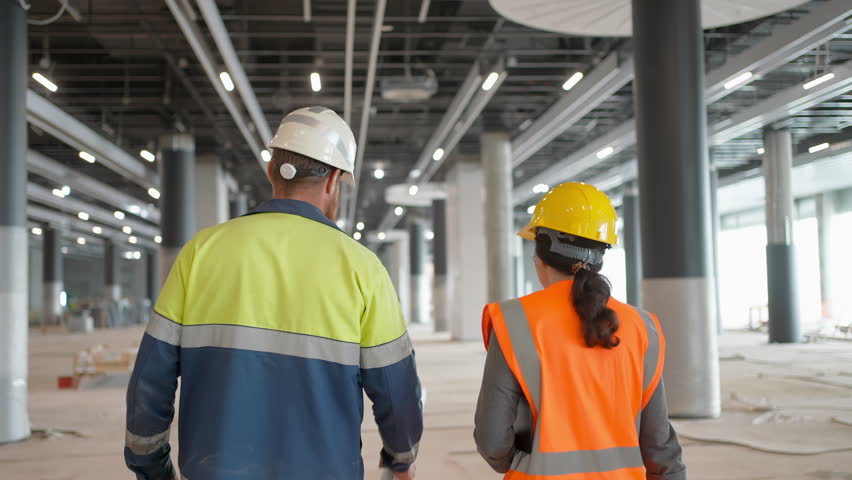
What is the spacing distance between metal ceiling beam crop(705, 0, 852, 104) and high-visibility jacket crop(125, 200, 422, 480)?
43.4ft

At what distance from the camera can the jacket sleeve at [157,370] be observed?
2457mm

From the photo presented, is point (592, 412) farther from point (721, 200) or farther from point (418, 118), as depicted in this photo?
Result: point (721, 200)

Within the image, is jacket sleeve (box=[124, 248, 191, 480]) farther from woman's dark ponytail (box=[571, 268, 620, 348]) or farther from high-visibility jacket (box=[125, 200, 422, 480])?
woman's dark ponytail (box=[571, 268, 620, 348])

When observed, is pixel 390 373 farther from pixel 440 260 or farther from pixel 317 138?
pixel 440 260

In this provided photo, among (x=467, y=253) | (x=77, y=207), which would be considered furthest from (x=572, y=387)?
(x=77, y=207)

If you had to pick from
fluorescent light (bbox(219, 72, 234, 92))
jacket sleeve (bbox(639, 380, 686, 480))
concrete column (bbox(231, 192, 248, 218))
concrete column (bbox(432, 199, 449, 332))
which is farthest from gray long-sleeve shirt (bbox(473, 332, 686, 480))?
concrete column (bbox(231, 192, 248, 218))

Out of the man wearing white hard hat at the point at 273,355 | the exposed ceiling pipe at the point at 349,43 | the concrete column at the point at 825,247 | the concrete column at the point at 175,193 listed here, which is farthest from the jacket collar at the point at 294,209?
the concrete column at the point at 825,247

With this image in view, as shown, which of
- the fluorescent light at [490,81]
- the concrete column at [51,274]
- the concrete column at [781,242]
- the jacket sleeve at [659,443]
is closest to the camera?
the jacket sleeve at [659,443]

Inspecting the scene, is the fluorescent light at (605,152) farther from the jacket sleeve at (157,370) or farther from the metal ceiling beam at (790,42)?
the jacket sleeve at (157,370)

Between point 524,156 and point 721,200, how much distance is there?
1611cm

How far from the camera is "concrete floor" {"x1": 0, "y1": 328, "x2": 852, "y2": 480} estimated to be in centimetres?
Answer: 704

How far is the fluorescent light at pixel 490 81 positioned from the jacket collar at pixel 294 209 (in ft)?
48.2

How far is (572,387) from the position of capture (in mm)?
2420

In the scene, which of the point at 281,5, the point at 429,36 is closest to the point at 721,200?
the point at 429,36
